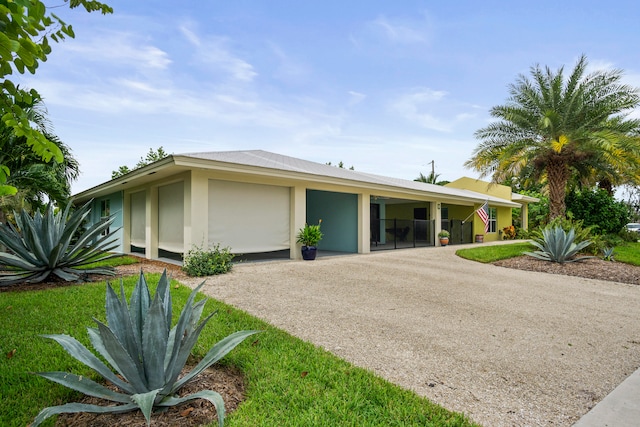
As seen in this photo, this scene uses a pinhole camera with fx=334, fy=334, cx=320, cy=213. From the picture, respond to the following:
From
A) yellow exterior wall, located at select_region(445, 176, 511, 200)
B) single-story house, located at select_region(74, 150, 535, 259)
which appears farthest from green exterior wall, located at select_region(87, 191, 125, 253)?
yellow exterior wall, located at select_region(445, 176, 511, 200)

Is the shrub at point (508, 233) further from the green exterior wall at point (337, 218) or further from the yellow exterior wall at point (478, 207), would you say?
the green exterior wall at point (337, 218)

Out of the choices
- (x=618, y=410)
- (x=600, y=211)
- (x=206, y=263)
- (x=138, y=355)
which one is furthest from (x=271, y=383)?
(x=600, y=211)

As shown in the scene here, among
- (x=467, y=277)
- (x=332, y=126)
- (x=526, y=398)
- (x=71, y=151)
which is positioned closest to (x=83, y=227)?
(x=71, y=151)

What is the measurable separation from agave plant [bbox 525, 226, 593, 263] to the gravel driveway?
192 cm

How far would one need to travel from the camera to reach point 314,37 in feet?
29.6

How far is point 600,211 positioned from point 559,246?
8949 millimetres

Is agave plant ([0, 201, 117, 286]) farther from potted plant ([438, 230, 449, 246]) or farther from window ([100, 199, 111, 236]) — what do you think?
potted plant ([438, 230, 449, 246])

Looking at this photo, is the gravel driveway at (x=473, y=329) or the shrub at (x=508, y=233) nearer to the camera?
the gravel driveway at (x=473, y=329)

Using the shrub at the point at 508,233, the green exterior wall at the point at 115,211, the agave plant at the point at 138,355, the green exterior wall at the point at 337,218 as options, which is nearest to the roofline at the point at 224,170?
the green exterior wall at the point at 115,211

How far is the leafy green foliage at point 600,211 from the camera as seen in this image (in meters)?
16.5

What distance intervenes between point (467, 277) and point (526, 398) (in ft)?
19.9

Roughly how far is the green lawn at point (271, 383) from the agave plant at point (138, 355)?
327 millimetres

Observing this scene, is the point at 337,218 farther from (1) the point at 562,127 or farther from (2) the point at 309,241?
(1) the point at 562,127

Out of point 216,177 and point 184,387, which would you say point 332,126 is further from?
point 184,387
